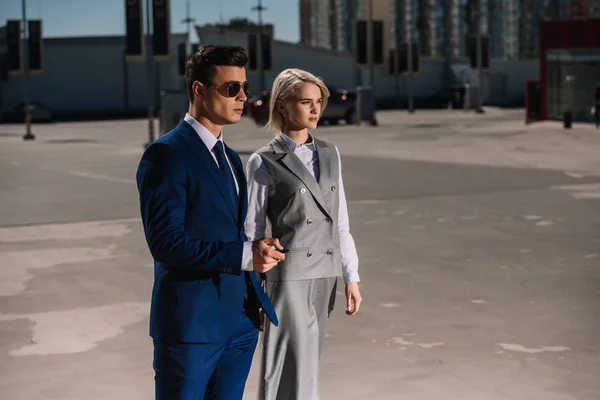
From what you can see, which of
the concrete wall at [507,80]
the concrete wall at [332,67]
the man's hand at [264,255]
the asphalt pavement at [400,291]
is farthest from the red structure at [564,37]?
the man's hand at [264,255]

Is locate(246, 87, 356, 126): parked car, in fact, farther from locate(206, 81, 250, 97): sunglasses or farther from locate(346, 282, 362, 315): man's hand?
locate(206, 81, 250, 97): sunglasses

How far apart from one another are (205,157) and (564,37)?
158 ft

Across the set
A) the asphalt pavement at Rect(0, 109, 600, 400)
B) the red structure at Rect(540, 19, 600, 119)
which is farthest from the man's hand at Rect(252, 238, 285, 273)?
the red structure at Rect(540, 19, 600, 119)

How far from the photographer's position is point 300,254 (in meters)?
5.05

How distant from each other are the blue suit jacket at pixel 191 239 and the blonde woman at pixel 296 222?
3.16 ft

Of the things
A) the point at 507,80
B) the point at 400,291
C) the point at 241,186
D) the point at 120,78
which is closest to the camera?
the point at 241,186

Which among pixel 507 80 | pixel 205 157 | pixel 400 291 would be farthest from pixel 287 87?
pixel 507 80

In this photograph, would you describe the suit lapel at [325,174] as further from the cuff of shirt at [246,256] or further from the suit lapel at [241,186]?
the cuff of shirt at [246,256]

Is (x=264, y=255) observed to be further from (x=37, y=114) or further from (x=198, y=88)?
(x=37, y=114)

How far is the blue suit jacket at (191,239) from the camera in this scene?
3830mm

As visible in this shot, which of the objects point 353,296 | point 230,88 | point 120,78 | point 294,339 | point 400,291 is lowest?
point 400,291

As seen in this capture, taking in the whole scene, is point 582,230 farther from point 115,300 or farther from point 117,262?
point 115,300

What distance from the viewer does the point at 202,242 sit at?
3.84 metres

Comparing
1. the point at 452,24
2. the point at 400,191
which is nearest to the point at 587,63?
the point at 400,191
